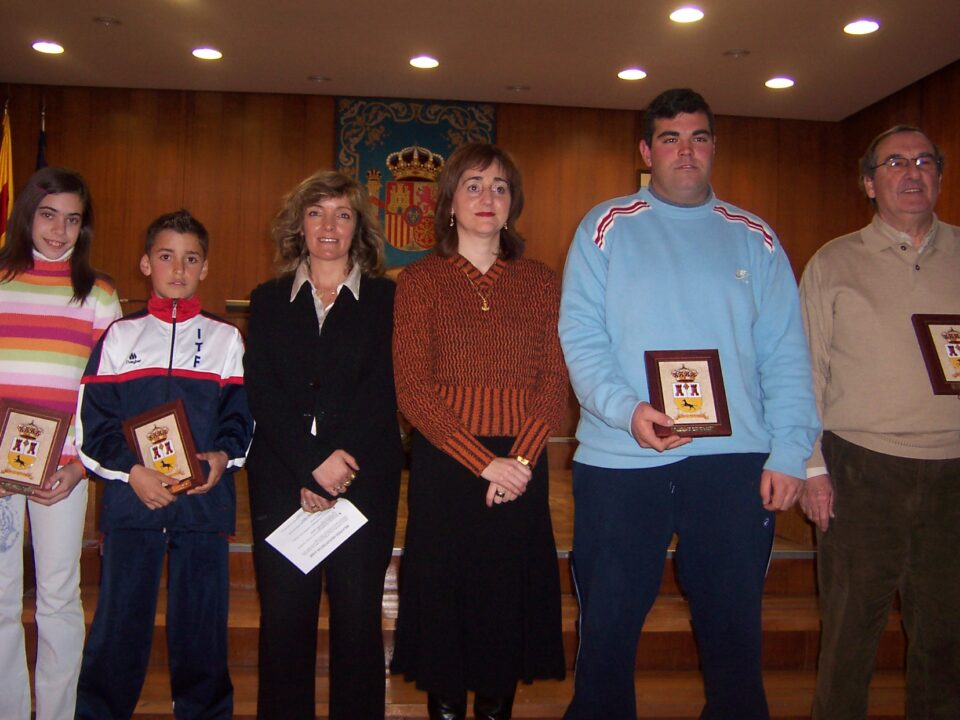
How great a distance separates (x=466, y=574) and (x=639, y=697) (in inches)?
49.2

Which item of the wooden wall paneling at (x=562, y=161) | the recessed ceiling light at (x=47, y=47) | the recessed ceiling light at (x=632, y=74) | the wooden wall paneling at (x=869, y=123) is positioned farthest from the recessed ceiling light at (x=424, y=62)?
the wooden wall paneling at (x=869, y=123)

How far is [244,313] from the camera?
6656mm

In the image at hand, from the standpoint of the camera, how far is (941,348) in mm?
2174

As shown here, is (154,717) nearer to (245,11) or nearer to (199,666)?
(199,666)

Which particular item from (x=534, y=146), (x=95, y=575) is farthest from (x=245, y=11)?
(x=95, y=575)

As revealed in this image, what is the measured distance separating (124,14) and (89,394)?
4127 mm

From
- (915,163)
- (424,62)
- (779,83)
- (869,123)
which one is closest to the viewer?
(915,163)

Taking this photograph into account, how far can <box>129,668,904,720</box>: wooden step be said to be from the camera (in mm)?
2744

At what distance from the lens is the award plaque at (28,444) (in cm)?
216

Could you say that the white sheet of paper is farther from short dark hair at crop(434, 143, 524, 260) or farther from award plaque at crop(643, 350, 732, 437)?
award plaque at crop(643, 350, 732, 437)

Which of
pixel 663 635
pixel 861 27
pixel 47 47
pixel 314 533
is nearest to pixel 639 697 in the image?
pixel 663 635

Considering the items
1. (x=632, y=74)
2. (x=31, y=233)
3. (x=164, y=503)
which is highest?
(x=632, y=74)

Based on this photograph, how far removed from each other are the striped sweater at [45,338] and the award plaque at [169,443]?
10.3 inches

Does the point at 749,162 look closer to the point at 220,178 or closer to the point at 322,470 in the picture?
the point at 220,178
